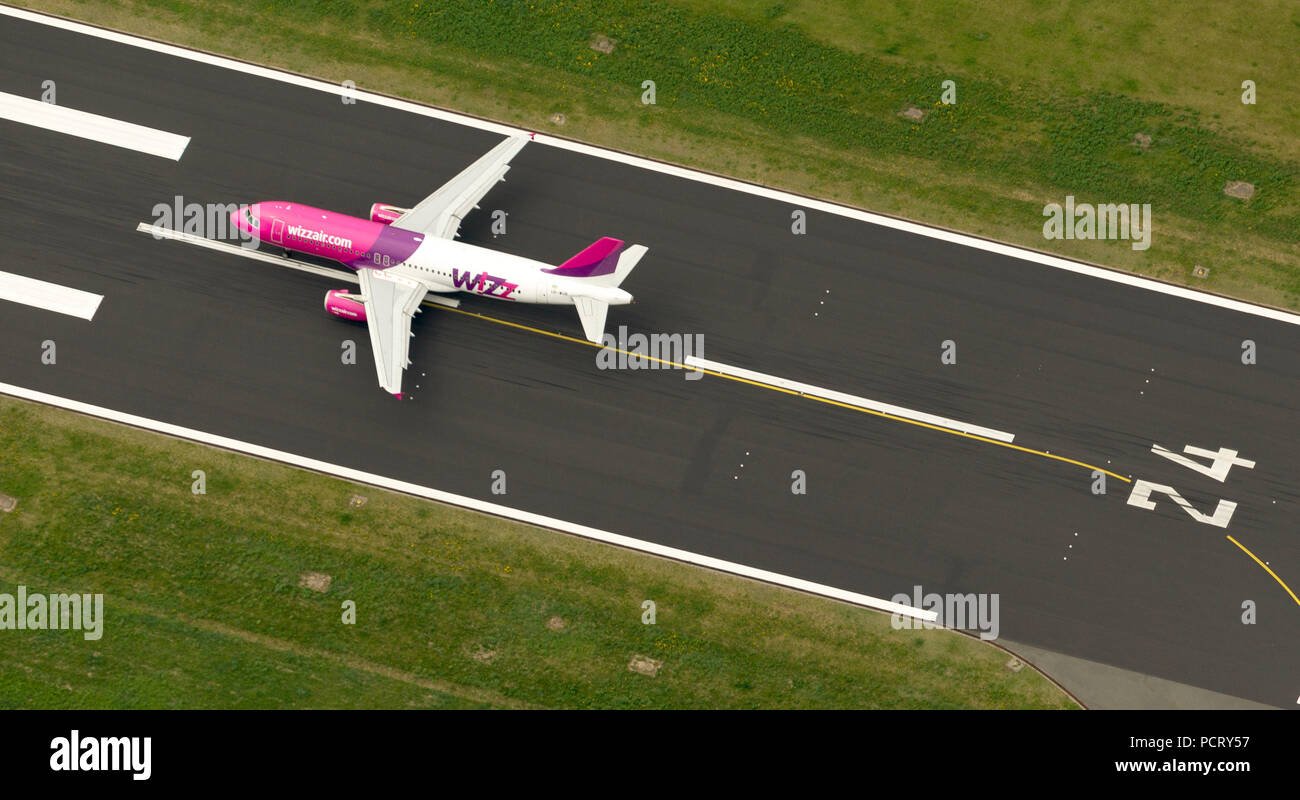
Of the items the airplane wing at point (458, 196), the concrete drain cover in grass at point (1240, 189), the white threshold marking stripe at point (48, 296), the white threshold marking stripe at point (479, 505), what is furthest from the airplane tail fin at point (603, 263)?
the concrete drain cover in grass at point (1240, 189)

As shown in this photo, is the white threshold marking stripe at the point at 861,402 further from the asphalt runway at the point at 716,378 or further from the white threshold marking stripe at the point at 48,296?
the white threshold marking stripe at the point at 48,296

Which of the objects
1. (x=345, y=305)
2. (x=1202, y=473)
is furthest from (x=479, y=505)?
(x=1202, y=473)

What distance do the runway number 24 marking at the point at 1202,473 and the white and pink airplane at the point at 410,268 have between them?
81.1ft

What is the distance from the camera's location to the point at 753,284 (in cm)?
5200

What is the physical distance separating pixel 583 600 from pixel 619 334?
1198cm

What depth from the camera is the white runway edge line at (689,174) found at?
52.3 meters

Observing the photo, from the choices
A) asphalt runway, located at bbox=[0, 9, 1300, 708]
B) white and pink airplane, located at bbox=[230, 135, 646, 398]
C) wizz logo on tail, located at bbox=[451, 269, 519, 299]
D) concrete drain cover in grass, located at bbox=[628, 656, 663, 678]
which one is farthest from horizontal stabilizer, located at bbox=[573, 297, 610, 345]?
concrete drain cover in grass, located at bbox=[628, 656, 663, 678]

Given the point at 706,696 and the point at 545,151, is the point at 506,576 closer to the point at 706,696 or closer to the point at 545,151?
the point at 706,696

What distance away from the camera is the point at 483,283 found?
49406 mm

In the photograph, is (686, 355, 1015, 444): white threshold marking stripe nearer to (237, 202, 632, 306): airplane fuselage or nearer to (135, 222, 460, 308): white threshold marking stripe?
(237, 202, 632, 306): airplane fuselage

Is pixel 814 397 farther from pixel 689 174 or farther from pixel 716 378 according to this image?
pixel 689 174

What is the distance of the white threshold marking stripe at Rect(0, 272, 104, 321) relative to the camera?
50.8 m
